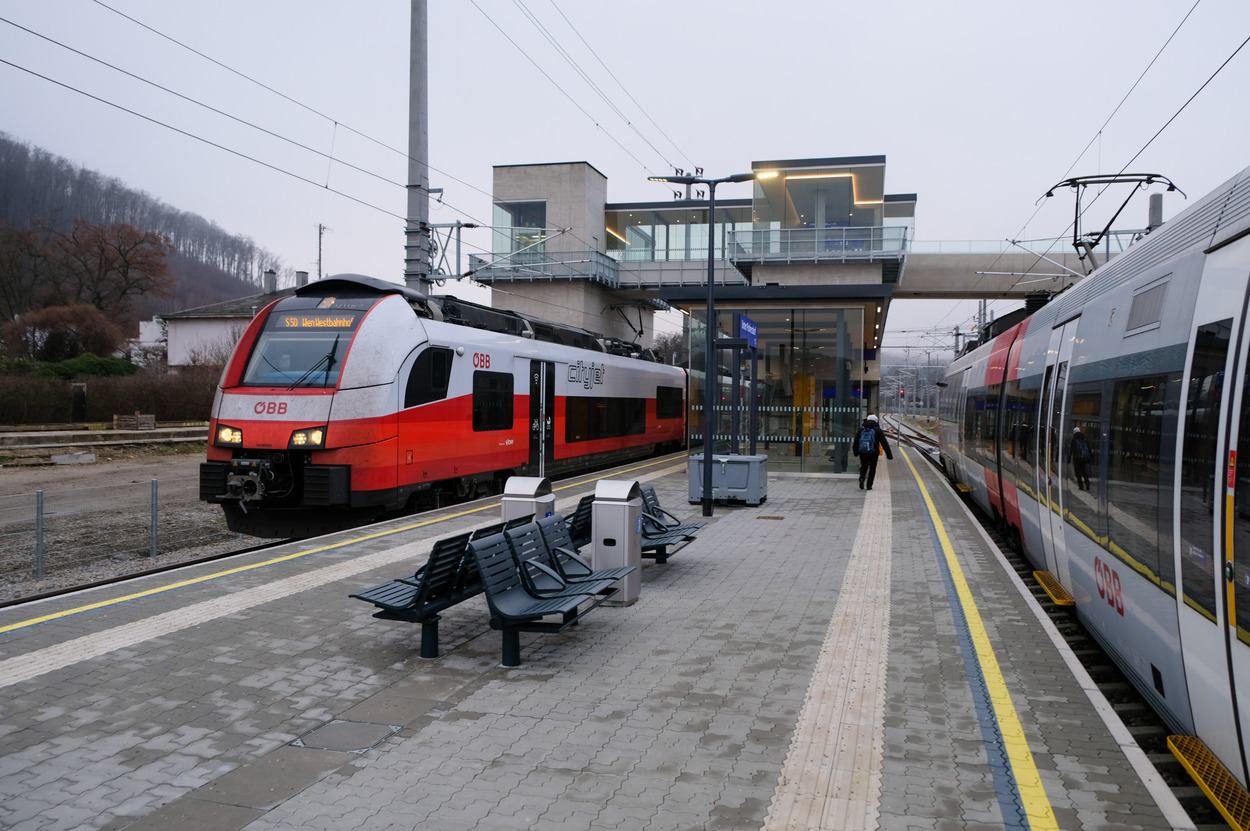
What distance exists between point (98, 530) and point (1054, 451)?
13.5 m

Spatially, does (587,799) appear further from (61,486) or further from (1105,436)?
(61,486)

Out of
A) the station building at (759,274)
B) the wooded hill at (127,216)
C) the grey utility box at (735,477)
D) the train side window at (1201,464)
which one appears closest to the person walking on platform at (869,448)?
the station building at (759,274)

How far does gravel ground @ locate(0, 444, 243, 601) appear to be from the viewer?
10922mm

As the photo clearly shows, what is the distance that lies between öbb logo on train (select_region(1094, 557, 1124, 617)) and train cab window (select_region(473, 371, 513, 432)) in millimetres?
9709

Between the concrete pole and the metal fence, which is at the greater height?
the concrete pole

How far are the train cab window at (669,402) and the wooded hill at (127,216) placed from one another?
174ft

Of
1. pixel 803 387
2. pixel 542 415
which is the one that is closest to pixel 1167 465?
pixel 542 415

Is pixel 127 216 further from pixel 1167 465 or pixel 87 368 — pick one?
pixel 1167 465

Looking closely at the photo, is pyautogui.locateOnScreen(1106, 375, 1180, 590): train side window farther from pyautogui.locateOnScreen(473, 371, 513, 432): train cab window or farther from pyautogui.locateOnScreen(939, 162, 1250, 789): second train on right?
pyautogui.locateOnScreen(473, 371, 513, 432): train cab window

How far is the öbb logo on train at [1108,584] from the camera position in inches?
213

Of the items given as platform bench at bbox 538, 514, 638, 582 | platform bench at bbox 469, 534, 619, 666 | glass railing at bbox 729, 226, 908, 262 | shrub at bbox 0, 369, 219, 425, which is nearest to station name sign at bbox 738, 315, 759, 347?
platform bench at bbox 538, 514, 638, 582

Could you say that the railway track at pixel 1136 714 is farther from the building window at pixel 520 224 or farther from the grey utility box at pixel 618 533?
the building window at pixel 520 224

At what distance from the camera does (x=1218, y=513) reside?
3.66 metres

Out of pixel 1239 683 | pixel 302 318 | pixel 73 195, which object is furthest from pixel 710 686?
pixel 73 195
